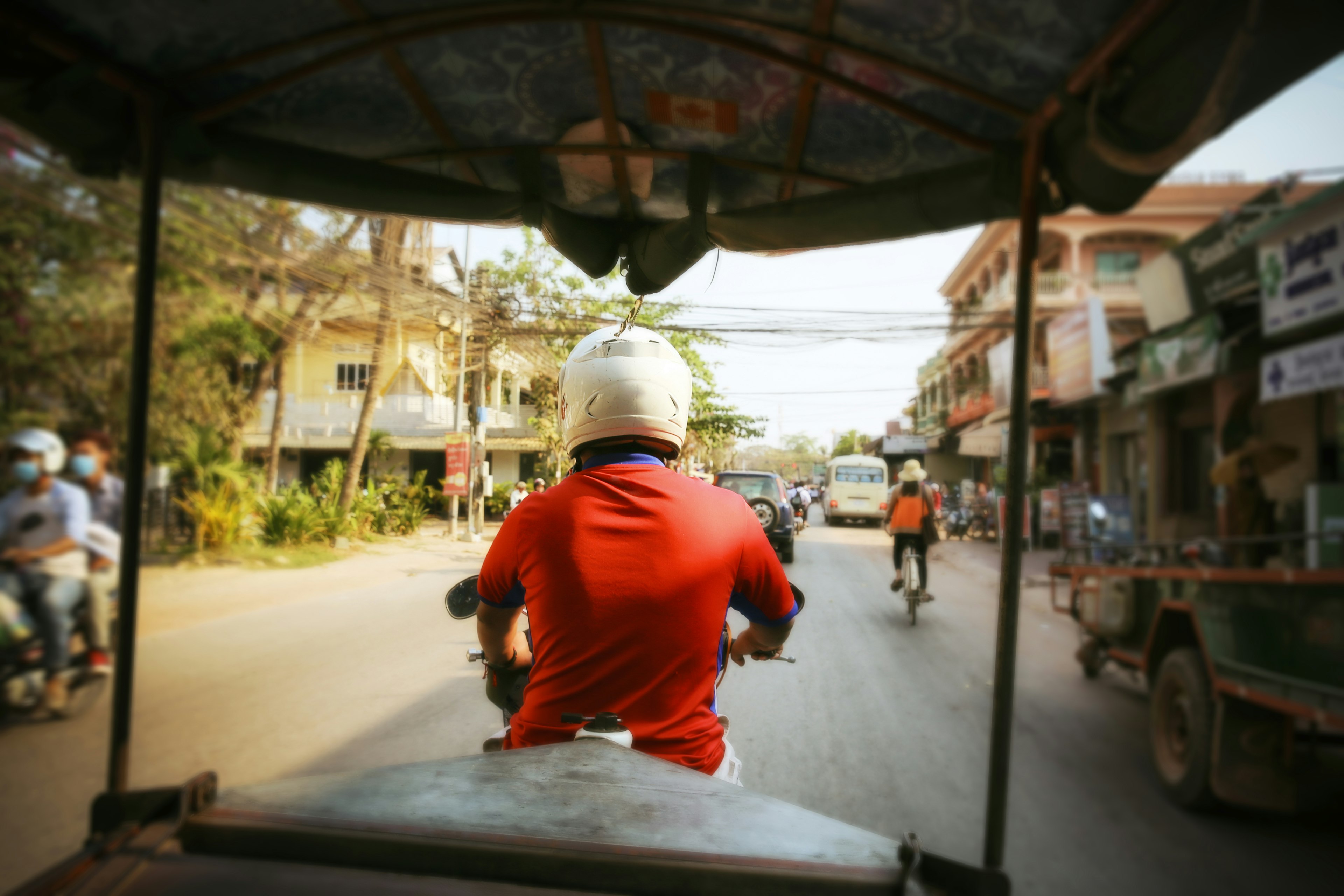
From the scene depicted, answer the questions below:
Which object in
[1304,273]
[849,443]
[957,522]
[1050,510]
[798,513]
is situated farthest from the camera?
[849,443]

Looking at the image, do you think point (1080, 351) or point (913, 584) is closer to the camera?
point (1080, 351)

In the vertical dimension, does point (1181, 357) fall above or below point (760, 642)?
above

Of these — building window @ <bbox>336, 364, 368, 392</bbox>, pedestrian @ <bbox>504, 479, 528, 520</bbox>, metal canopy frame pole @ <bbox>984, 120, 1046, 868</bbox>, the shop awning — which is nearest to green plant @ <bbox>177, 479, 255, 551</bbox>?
building window @ <bbox>336, 364, 368, 392</bbox>

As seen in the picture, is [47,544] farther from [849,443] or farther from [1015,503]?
[849,443]

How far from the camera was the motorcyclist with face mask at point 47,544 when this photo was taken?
1.09 meters

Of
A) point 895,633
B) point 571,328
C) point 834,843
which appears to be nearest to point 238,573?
point 834,843

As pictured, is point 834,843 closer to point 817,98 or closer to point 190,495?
point 190,495

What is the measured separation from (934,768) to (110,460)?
3719mm

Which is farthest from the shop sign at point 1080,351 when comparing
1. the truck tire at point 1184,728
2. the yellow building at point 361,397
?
the truck tire at point 1184,728

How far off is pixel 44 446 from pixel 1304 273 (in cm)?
221

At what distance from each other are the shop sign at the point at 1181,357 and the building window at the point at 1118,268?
0.23m

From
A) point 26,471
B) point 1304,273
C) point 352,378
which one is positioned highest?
point 1304,273

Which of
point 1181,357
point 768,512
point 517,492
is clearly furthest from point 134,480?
point 517,492

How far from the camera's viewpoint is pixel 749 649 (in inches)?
80.1
